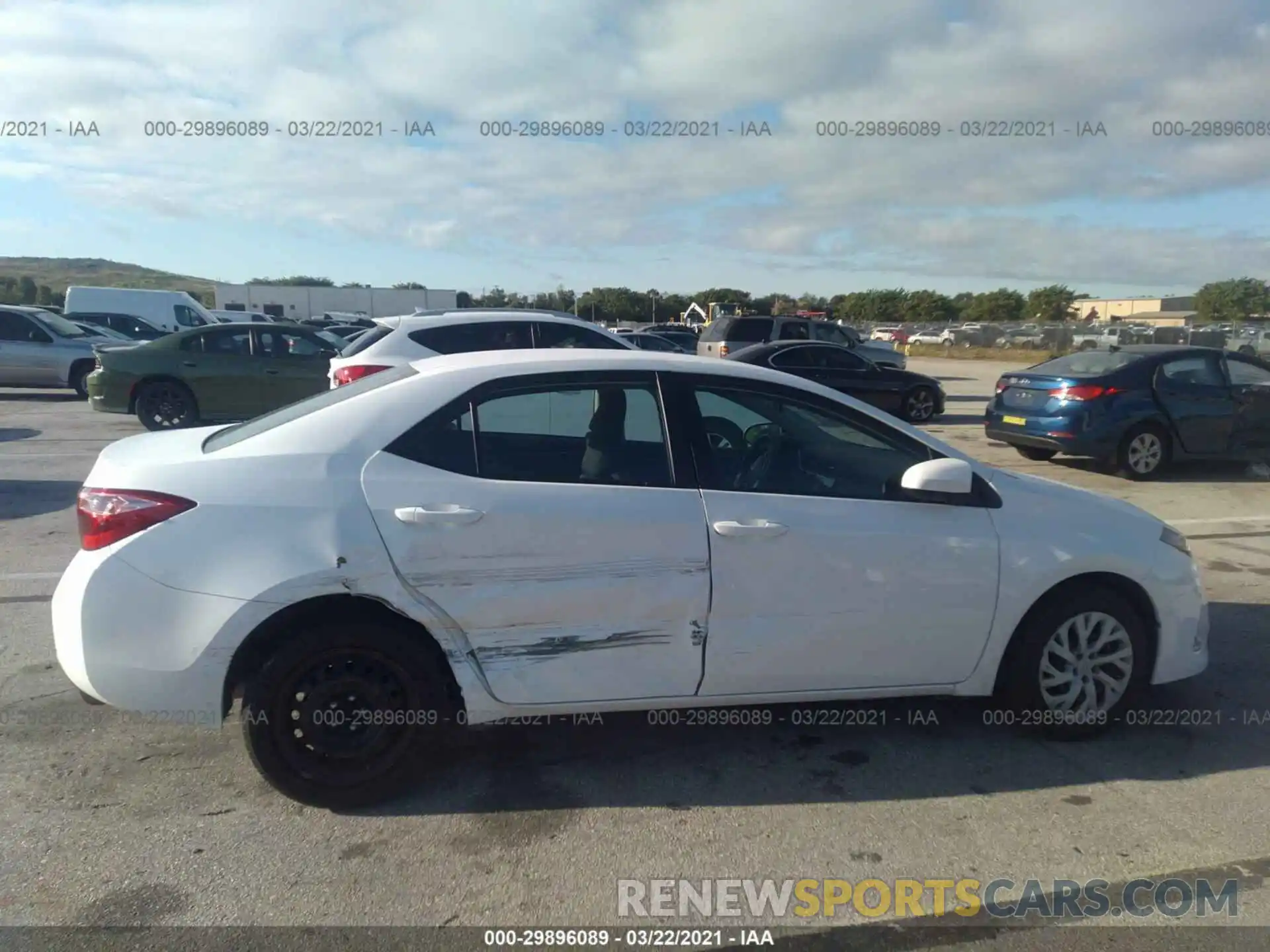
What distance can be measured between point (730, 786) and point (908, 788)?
704 mm

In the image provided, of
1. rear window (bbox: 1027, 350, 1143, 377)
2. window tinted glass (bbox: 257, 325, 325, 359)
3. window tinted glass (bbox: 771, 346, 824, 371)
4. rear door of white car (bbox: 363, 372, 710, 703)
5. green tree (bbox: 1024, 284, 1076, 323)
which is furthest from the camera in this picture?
green tree (bbox: 1024, 284, 1076, 323)

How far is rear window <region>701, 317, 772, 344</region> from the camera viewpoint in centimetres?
1811

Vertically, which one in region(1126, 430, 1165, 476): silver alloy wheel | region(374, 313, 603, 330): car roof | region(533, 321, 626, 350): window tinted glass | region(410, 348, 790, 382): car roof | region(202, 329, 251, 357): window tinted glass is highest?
region(374, 313, 603, 330): car roof

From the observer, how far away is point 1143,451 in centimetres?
1009

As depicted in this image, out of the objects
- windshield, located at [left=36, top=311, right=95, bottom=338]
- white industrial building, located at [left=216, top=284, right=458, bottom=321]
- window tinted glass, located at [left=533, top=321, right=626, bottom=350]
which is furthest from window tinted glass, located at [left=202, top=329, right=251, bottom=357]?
white industrial building, located at [left=216, top=284, right=458, bottom=321]

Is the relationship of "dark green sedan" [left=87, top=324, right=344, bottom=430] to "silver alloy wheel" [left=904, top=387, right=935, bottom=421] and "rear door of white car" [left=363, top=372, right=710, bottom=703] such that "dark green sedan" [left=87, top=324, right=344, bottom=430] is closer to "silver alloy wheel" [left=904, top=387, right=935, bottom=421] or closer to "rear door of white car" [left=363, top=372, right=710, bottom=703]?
"rear door of white car" [left=363, top=372, right=710, bottom=703]

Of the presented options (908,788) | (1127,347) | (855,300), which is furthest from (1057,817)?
(855,300)

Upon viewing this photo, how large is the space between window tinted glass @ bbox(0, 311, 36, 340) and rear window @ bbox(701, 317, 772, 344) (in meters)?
13.3

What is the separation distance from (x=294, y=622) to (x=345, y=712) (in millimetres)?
387

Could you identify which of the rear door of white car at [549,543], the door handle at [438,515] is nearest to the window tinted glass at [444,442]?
the rear door of white car at [549,543]

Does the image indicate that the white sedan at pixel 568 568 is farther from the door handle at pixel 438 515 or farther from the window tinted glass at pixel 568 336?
the window tinted glass at pixel 568 336

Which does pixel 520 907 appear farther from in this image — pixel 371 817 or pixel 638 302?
pixel 638 302

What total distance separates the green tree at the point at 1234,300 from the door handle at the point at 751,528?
60344 millimetres

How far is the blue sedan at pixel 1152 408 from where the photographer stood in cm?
995
